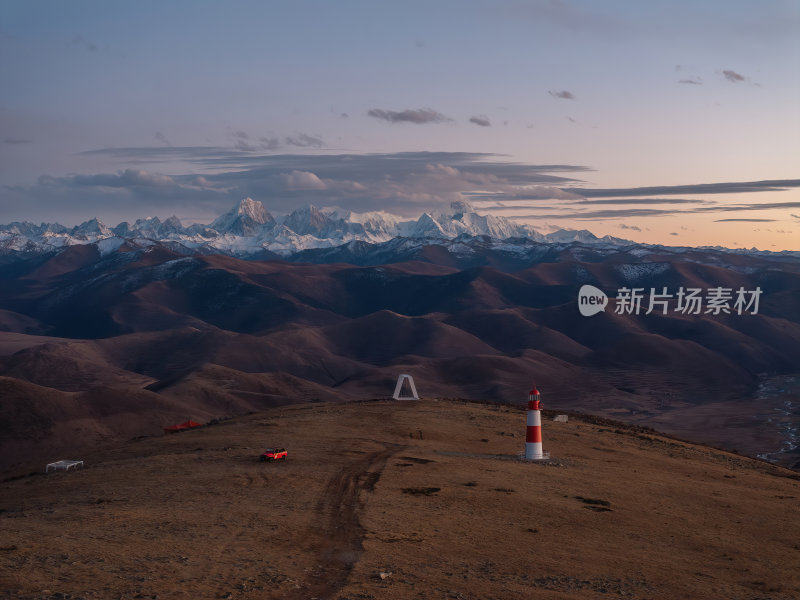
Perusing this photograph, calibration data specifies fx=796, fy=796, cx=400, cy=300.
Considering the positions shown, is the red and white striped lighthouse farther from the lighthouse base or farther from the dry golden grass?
the dry golden grass

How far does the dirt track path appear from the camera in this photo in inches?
663

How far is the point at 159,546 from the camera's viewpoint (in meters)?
18.8

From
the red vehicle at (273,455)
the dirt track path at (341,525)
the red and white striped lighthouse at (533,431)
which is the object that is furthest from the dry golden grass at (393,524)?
the red and white striped lighthouse at (533,431)

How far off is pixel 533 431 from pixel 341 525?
1364 centimetres

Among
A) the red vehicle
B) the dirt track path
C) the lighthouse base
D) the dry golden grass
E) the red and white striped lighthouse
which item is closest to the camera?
the dirt track path

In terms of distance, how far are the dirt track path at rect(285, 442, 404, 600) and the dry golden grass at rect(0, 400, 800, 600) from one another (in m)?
0.07

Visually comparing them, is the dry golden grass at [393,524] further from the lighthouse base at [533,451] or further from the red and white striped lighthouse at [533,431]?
the red and white striped lighthouse at [533,431]

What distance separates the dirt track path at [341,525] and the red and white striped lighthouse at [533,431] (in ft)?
19.5

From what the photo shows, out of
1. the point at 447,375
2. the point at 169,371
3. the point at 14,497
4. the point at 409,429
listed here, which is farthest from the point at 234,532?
the point at 169,371

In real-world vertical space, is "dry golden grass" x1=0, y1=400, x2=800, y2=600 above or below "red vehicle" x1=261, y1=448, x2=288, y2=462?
above

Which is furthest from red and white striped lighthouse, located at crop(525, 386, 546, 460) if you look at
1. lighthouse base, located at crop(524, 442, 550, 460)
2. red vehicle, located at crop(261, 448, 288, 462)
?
red vehicle, located at crop(261, 448, 288, 462)

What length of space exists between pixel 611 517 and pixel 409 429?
16.6m

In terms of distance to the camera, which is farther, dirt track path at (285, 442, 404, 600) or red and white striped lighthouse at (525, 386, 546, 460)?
red and white striped lighthouse at (525, 386, 546, 460)

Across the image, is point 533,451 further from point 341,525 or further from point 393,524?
point 341,525
